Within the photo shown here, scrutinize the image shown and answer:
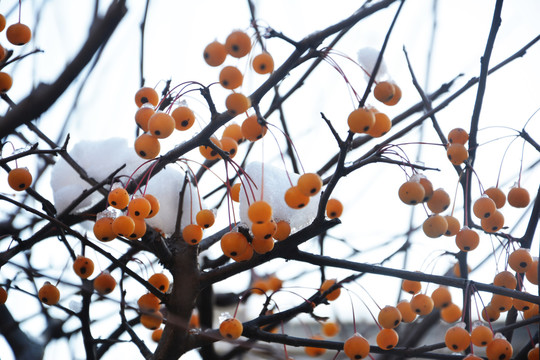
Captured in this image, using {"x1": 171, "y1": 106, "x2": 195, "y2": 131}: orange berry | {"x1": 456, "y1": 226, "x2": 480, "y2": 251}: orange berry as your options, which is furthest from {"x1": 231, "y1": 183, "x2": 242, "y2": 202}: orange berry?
{"x1": 456, "y1": 226, "x2": 480, "y2": 251}: orange berry

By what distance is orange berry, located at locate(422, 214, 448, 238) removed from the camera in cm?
140

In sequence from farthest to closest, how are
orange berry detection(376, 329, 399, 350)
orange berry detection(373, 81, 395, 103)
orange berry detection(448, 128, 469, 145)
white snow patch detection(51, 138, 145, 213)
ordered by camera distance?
1. white snow patch detection(51, 138, 145, 213)
2. orange berry detection(448, 128, 469, 145)
3. orange berry detection(376, 329, 399, 350)
4. orange berry detection(373, 81, 395, 103)

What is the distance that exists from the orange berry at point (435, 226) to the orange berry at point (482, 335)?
11.0 inches

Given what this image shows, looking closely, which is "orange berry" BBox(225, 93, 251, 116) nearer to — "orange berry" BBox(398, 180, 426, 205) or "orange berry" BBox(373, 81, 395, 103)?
"orange berry" BBox(373, 81, 395, 103)

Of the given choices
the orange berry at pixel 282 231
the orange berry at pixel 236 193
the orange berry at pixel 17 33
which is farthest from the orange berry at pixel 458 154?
the orange berry at pixel 17 33

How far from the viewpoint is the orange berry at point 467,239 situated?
1523mm

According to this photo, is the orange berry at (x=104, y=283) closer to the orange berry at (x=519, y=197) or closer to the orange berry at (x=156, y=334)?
the orange berry at (x=156, y=334)

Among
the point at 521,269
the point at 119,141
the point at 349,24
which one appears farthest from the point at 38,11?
the point at 521,269

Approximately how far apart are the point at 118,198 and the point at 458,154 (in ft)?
3.16

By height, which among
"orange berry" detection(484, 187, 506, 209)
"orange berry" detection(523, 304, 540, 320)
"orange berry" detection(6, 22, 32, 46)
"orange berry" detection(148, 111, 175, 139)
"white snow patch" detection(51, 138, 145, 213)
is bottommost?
"orange berry" detection(523, 304, 540, 320)

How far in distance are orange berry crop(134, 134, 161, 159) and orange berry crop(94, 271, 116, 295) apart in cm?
49

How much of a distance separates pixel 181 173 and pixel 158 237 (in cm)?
42

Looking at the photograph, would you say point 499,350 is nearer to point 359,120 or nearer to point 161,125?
point 359,120

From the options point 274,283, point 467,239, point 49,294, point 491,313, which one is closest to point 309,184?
point 467,239
